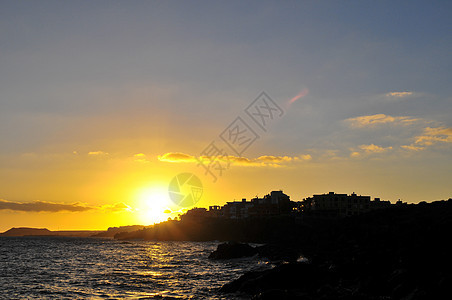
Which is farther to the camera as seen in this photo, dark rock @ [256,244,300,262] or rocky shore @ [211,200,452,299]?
dark rock @ [256,244,300,262]

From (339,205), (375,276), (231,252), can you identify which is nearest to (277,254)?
(231,252)

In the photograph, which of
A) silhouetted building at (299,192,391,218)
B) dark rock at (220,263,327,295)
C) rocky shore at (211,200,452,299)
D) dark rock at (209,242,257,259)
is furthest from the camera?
silhouetted building at (299,192,391,218)

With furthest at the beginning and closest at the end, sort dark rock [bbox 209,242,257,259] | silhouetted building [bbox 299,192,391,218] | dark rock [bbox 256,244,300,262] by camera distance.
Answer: silhouetted building [bbox 299,192,391,218] → dark rock [bbox 209,242,257,259] → dark rock [bbox 256,244,300,262]

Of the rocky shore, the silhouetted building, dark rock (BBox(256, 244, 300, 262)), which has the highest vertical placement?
the silhouetted building

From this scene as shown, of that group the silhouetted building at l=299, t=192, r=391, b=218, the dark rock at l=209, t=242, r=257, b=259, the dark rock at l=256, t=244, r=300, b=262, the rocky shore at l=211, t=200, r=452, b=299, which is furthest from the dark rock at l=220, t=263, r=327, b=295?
the silhouetted building at l=299, t=192, r=391, b=218

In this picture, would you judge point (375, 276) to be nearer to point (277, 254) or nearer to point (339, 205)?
point (277, 254)

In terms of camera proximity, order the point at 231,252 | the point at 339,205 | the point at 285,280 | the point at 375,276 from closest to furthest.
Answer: the point at 375,276
the point at 285,280
the point at 231,252
the point at 339,205

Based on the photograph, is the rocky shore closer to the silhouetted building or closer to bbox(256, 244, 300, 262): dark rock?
bbox(256, 244, 300, 262): dark rock

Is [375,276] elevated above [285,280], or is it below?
above

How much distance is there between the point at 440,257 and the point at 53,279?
46.0 metres

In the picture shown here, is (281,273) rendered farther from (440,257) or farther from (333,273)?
(440,257)

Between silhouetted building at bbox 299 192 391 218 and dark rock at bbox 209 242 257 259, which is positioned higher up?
silhouetted building at bbox 299 192 391 218

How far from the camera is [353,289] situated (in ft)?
100

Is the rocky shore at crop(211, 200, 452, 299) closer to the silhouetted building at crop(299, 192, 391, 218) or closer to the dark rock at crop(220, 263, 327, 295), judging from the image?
the dark rock at crop(220, 263, 327, 295)
